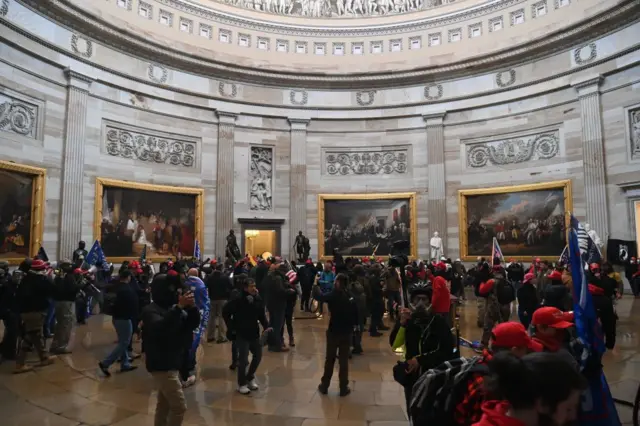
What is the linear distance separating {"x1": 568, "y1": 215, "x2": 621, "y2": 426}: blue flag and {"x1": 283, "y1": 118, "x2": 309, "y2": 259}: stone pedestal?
20.0 m

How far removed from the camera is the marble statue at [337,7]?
26062mm

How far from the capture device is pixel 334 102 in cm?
2569

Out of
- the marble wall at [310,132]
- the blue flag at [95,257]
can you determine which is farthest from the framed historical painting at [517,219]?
the blue flag at [95,257]

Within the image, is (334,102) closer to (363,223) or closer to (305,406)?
(363,223)

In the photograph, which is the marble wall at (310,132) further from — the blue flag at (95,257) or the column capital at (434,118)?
the blue flag at (95,257)

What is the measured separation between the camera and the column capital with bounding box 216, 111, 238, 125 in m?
23.9

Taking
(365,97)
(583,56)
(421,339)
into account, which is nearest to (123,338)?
(421,339)

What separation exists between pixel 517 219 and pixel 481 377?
69.2 feet

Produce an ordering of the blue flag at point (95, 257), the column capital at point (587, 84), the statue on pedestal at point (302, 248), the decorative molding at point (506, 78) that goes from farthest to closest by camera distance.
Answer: the decorative molding at point (506, 78)
the statue on pedestal at point (302, 248)
the column capital at point (587, 84)
the blue flag at point (95, 257)

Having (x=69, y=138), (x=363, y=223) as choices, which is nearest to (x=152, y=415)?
(x=69, y=138)

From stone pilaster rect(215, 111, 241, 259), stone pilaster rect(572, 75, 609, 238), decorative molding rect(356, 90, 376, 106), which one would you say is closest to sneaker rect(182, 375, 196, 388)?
stone pilaster rect(215, 111, 241, 259)

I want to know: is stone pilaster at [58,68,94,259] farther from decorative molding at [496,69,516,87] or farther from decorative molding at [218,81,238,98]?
decorative molding at [496,69,516,87]

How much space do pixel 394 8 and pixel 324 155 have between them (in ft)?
33.0

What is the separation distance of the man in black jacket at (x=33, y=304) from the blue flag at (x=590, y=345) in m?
8.51
